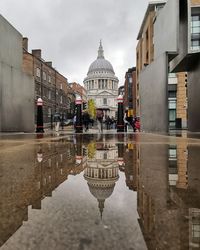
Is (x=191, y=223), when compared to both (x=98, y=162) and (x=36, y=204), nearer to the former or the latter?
(x=36, y=204)

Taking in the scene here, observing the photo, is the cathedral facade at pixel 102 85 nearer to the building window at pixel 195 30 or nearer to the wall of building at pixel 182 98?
the wall of building at pixel 182 98

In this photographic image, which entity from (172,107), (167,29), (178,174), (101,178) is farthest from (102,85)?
(101,178)

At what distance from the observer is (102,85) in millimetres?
125000

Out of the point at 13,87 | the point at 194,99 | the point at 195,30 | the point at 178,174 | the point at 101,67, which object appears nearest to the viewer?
the point at 178,174

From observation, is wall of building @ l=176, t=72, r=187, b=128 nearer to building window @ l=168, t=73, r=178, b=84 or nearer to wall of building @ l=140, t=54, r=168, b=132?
building window @ l=168, t=73, r=178, b=84

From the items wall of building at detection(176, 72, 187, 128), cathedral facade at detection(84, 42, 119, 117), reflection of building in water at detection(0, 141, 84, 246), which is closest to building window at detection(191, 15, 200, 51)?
wall of building at detection(176, 72, 187, 128)

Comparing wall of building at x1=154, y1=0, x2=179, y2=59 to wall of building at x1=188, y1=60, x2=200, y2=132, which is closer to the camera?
wall of building at x1=154, y1=0, x2=179, y2=59

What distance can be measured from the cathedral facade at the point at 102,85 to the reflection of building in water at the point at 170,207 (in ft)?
391

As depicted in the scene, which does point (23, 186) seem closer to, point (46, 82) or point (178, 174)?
point (178, 174)

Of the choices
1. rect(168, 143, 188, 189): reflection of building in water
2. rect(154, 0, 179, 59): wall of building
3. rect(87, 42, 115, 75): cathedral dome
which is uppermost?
rect(87, 42, 115, 75): cathedral dome

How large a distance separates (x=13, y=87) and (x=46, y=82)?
34.8 meters

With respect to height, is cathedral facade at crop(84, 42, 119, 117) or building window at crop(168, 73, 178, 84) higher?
cathedral facade at crop(84, 42, 119, 117)

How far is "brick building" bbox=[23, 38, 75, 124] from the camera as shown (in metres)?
40.4

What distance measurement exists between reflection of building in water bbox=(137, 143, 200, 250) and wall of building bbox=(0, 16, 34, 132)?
11.6 metres
